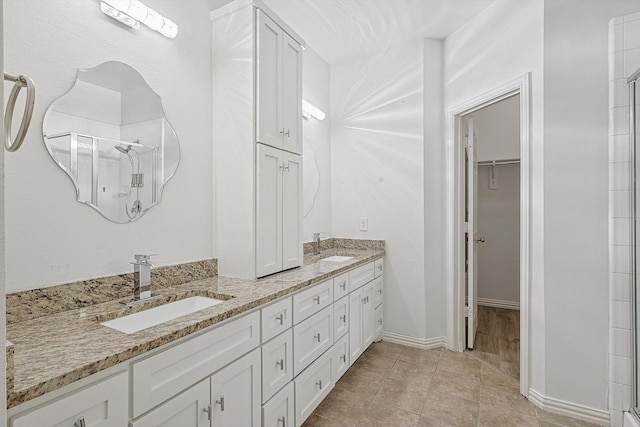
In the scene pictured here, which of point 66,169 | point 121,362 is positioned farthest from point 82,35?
point 121,362

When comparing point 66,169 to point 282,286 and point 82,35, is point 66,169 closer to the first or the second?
point 82,35

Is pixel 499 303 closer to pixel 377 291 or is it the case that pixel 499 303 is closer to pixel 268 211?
pixel 377 291

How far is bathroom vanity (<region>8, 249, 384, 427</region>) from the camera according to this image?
0.80 m

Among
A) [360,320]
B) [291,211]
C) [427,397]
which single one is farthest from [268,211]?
[427,397]

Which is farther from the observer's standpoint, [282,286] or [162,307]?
[282,286]

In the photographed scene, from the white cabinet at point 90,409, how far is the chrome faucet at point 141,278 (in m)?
0.59

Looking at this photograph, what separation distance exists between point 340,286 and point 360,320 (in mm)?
510

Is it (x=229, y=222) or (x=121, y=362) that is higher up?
(x=229, y=222)

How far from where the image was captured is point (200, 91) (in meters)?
1.89

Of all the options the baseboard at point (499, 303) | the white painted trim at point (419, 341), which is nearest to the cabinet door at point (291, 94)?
the white painted trim at point (419, 341)

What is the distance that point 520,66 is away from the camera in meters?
2.15

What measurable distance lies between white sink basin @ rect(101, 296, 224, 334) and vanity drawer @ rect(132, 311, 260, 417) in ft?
0.64

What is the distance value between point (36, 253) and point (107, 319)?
0.36 m

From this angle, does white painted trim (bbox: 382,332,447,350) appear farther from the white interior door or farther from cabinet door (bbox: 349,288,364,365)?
cabinet door (bbox: 349,288,364,365)
